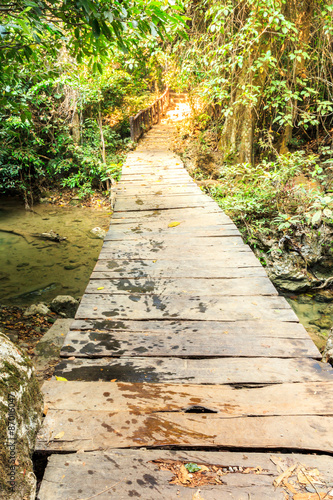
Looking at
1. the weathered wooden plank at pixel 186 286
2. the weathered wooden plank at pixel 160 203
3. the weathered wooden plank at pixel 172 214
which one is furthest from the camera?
the weathered wooden plank at pixel 160 203

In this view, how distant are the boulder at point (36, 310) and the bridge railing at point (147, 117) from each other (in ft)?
25.4

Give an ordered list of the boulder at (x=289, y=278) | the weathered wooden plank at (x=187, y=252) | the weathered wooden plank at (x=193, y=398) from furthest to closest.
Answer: the boulder at (x=289, y=278) < the weathered wooden plank at (x=187, y=252) < the weathered wooden plank at (x=193, y=398)

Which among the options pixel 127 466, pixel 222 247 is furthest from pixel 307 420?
pixel 222 247

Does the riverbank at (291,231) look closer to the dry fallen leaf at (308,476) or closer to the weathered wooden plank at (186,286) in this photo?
the weathered wooden plank at (186,286)

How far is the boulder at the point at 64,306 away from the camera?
16.3 feet

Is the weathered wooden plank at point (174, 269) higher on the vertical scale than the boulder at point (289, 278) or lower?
higher

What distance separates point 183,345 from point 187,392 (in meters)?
0.38

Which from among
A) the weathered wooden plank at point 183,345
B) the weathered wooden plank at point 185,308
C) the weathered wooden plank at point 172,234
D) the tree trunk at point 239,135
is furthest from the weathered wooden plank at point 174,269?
the tree trunk at point 239,135

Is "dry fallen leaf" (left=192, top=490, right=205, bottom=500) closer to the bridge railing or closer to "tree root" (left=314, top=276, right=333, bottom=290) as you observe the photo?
"tree root" (left=314, top=276, right=333, bottom=290)

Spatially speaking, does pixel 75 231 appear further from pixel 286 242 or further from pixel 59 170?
pixel 286 242

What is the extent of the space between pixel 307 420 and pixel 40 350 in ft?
9.98

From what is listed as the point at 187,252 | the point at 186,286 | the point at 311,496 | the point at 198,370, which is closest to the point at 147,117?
the point at 187,252

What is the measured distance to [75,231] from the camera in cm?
873

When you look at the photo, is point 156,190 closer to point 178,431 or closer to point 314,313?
point 314,313
